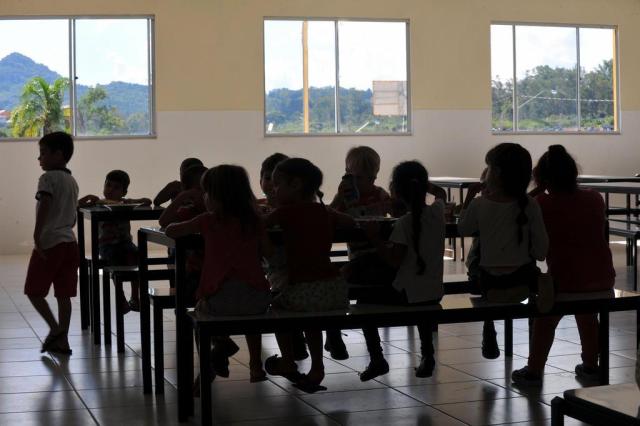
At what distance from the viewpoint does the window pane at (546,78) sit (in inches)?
494

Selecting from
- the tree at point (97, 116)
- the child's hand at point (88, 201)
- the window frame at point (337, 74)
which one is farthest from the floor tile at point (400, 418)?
the tree at point (97, 116)

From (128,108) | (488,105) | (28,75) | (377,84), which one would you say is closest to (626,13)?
(488,105)

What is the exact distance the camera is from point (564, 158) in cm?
390

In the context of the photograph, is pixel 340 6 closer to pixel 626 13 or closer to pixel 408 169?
pixel 626 13

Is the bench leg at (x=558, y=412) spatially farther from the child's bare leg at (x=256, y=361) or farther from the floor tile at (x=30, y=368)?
the floor tile at (x=30, y=368)

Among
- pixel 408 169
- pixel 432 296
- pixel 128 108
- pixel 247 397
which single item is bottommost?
pixel 247 397

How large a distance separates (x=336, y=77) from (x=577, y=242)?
8268 millimetres

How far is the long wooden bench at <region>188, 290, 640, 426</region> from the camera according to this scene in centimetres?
318

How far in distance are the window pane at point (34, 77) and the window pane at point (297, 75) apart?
2.35 meters

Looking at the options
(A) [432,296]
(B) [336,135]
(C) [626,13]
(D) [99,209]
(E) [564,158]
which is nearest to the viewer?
(A) [432,296]

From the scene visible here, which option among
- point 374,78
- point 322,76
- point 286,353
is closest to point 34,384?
point 286,353

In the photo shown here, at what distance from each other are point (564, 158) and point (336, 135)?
8033mm

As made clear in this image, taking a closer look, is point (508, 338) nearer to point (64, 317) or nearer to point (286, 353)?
point (286, 353)

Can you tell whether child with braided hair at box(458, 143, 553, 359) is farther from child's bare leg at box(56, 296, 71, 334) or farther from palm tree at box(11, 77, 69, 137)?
palm tree at box(11, 77, 69, 137)
